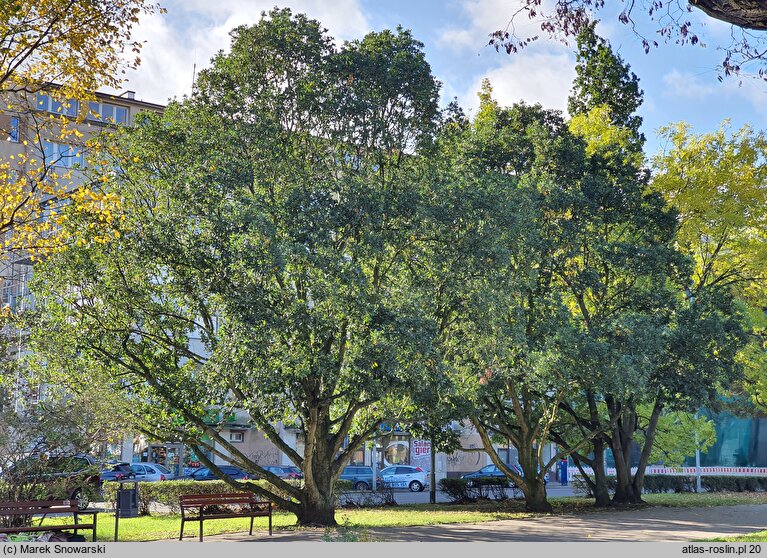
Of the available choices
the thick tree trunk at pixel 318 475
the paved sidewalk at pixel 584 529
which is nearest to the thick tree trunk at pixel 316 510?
the thick tree trunk at pixel 318 475

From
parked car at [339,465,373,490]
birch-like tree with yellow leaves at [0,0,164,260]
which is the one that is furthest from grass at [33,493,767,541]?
parked car at [339,465,373,490]

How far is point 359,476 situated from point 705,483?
17.5 meters

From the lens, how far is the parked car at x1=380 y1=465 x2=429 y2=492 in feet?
150

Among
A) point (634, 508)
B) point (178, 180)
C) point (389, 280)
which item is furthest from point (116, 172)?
point (634, 508)

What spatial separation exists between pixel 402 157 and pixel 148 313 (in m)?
7.06

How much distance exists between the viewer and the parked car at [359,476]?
43231mm

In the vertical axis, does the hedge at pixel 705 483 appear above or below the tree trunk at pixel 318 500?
below

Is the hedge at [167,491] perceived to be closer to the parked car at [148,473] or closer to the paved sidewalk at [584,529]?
the paved sidewalk at [584,529]

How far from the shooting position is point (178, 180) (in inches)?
729

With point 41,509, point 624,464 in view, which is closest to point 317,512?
point 41,509

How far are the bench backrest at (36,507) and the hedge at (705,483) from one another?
29.3 meters

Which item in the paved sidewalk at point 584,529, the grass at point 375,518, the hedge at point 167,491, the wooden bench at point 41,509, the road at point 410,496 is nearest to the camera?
the wooden bench at point 41,509

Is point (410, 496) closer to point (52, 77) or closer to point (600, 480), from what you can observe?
point (600, 480)

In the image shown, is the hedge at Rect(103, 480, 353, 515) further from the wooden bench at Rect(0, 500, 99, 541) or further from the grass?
the wooden bench at Rect(0, 500, 99, 541)
